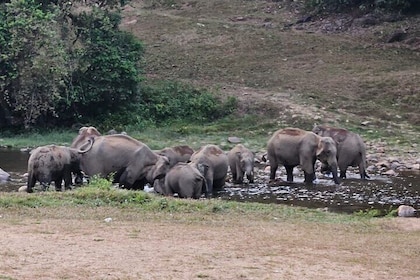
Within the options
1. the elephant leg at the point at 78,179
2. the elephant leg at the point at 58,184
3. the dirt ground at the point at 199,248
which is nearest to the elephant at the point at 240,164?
the elephant leg at the point at 78,179

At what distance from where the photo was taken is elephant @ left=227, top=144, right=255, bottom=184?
2241 cm

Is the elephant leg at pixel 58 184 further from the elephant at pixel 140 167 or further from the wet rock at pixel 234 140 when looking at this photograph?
the wet rock at pixel 234 140

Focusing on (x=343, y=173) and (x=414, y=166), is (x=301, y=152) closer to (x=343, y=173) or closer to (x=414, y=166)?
(x=343, y=173)

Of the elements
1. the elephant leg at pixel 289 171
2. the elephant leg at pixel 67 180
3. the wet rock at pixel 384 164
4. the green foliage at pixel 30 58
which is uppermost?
the green foliage at pixel 30 58

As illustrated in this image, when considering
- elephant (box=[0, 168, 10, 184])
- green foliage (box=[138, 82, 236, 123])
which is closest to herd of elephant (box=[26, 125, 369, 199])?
elephant (box=[0, 168, 10, 184])

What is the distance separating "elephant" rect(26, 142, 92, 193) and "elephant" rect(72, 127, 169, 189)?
27 centimetres

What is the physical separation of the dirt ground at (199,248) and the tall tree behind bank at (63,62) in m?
16.1

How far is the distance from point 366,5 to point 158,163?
2622 cm

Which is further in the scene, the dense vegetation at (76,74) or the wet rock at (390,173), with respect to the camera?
the dense vegetation at (76,74)

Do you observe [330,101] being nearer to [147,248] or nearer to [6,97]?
[6,97]

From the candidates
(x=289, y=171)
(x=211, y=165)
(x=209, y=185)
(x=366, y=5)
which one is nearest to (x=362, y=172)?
(x=289, y=171)

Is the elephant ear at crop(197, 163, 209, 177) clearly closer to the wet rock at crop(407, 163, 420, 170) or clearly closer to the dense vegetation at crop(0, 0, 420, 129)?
the wet rock at crop(407, 163, 420, 170)

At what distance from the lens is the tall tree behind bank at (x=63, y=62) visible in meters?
Result: 30.4

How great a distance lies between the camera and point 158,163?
66.2 feet
